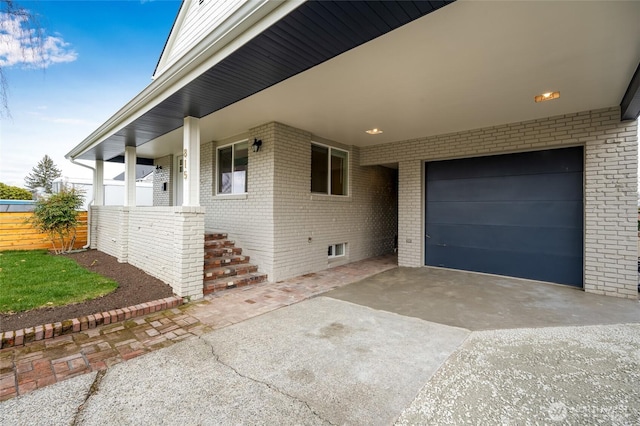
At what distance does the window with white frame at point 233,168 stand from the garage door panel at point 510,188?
4.47m

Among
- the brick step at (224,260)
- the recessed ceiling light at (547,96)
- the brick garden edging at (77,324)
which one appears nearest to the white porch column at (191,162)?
the brick step at (224,260)

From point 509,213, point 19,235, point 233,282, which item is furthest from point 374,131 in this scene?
point 19,235

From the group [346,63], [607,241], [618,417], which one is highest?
[346,63]

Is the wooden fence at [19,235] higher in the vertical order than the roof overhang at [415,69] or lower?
lower

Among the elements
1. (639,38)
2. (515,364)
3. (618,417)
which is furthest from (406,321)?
(639,38)

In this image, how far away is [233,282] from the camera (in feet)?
16.1

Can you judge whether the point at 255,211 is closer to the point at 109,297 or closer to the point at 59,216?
the point at 109,297

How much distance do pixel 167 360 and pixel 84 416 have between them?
28.4 inches

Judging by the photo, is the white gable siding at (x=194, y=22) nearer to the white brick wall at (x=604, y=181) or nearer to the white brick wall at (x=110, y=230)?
the white brick wall at (x=110, y=230)

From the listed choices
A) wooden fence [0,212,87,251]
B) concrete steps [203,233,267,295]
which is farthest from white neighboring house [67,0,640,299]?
wooden fence [0,212,87,251]

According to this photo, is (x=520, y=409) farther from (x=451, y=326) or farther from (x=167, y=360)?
(x=167, y=360)

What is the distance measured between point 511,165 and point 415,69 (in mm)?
3834

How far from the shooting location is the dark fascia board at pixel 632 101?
3.45 meters

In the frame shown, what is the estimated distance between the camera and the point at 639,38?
9.25ft
